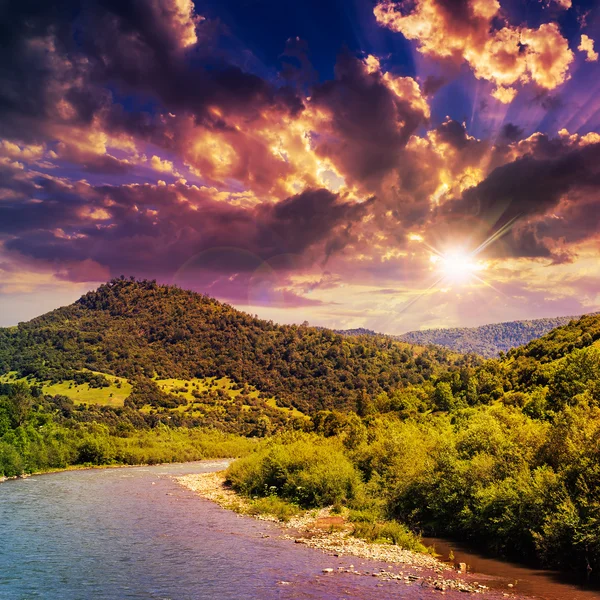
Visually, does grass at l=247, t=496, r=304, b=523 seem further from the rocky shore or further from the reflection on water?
the reflection on water

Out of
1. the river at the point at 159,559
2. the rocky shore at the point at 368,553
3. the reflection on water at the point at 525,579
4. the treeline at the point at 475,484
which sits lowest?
the river at the point at 159,559

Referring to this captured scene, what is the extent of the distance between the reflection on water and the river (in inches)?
18.2

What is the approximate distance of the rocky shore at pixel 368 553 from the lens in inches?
1370

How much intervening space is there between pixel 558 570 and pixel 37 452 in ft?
368

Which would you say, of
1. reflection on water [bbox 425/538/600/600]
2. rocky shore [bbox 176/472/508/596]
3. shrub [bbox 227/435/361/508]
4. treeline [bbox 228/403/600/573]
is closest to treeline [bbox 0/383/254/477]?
shrub [bbox 227/435/361/508]

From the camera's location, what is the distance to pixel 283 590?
33281 mm

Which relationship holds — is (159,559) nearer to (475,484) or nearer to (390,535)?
(390,535)

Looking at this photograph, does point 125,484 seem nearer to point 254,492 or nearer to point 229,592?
point 254,492

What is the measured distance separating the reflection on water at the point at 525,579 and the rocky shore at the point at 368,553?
6.75 feet

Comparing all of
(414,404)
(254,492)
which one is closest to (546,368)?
(414,404)

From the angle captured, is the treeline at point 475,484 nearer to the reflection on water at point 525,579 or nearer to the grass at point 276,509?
the reflection on water at point 525,579

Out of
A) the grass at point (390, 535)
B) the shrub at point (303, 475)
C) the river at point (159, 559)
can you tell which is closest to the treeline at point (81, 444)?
the river at point (159, 559)

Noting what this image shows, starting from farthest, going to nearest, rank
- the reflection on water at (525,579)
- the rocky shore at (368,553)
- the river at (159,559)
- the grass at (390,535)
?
the grass at (390,535) < the rocky shore at (368,553) < the river at (159,559) < the reflection on water at (525,579)

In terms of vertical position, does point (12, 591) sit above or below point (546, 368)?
below
